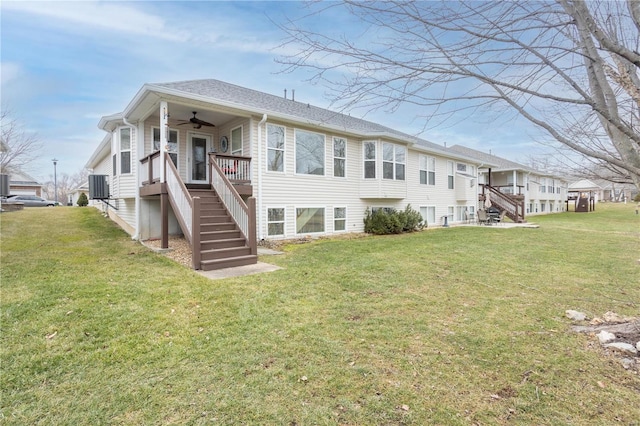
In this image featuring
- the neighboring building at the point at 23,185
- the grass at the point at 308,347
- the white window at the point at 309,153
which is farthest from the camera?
the neighboring building at the point at 23,185

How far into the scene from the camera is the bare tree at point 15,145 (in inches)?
712

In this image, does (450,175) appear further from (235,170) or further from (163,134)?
(163,134)

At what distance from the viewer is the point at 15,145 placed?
1933 centimetres

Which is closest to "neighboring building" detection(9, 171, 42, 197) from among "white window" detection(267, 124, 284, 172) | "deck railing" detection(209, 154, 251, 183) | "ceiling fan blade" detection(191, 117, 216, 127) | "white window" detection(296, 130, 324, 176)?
"ceiling fan blade" detection(191, 117, 216, 127)

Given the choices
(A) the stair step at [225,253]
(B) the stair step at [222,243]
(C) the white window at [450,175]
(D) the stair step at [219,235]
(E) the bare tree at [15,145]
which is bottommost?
(A) the stair step at [225,253]

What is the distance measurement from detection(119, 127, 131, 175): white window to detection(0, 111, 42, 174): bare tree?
12.4 m

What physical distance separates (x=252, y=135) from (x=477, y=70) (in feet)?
27.3

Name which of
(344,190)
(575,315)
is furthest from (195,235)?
(344,190)

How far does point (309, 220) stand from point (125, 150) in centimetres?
683

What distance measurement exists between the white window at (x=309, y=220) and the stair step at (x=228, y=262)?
14.2 ft

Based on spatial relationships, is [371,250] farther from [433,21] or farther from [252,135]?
[433,21]

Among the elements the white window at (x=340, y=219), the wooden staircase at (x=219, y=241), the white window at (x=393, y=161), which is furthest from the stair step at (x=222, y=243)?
the white window at (x=393, y=161)

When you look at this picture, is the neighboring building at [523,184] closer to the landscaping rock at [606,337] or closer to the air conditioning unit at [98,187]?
the landscaping rock at [606,337]

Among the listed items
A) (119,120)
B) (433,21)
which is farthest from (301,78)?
(119,120)
